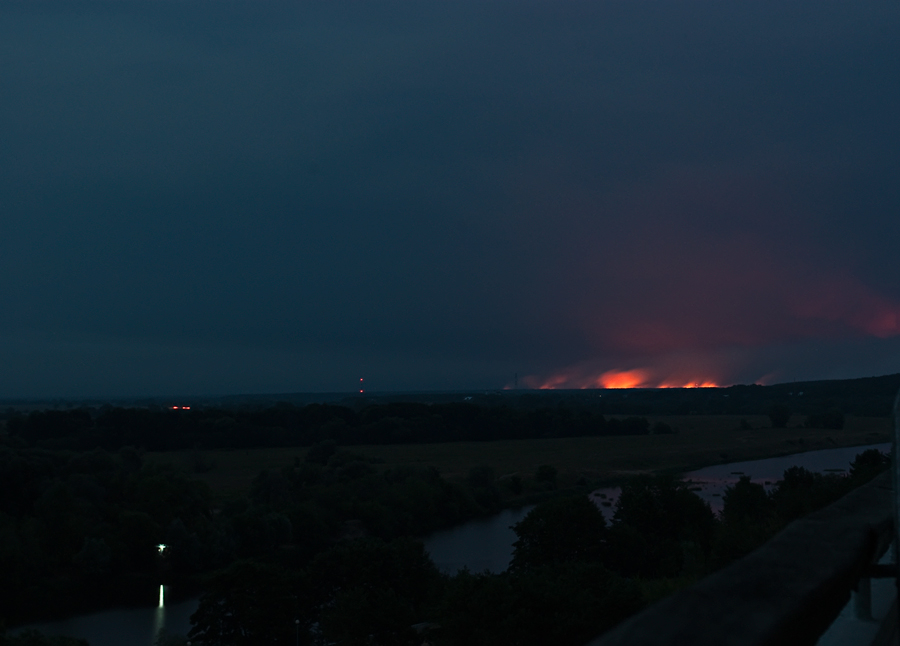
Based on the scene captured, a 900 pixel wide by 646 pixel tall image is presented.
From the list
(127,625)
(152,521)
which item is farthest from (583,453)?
(127,625)

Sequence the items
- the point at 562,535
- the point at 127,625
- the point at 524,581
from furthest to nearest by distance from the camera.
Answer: the point at 562,535
the point at 127,625
the point at 524,581

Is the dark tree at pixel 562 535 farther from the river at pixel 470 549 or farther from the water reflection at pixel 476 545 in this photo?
the river at pixel 470 549

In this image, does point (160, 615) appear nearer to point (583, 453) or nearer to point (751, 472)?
point (751, 472)

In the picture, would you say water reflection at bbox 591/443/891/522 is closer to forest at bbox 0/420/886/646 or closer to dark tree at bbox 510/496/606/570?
forest at bbox 0/420/886/646

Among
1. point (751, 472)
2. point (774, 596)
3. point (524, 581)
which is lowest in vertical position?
point (751, 472)

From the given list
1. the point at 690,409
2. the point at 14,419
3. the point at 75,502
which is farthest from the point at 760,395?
the point at 75,502

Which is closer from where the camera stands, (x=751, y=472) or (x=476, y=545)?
(x=476, y=545)
